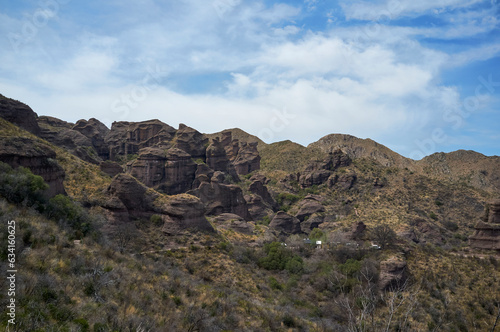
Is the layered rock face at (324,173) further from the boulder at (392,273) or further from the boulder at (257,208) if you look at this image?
the boulder at (392,273)

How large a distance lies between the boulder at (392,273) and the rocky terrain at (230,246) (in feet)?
0.49

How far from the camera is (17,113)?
43.8 metres

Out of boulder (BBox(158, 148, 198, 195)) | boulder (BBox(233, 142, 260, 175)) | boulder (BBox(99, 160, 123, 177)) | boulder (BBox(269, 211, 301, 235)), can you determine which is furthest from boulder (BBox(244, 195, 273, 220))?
boulder (BBox(233, 142, 260, 175))

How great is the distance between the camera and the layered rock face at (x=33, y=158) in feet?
76.3

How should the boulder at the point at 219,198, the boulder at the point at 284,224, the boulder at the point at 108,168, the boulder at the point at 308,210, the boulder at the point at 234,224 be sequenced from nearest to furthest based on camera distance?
the boulder at the point at 234,224 < the boulder at the point at 108,168 < the boulder at the point at 219,198 < the boulder at the point at 284,224 < the boulder at the point at 308,210

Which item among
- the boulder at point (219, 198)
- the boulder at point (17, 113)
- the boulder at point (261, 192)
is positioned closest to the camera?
the boulder at point (17, 113)

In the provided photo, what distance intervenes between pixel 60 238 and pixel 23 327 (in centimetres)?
896

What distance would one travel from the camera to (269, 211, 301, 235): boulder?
5730 cm

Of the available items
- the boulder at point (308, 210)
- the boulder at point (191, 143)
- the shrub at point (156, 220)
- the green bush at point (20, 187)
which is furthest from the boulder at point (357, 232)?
the boulder at point (191, 143)

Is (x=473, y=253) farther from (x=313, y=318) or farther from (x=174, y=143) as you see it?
(x=174, y=143)

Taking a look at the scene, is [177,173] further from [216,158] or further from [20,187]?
[20,187]

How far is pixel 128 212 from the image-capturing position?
33.7 m

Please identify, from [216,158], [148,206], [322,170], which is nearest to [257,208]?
[216,158]

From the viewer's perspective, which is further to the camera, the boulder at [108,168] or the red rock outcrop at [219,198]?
the red rock outcrop at [219,198]
